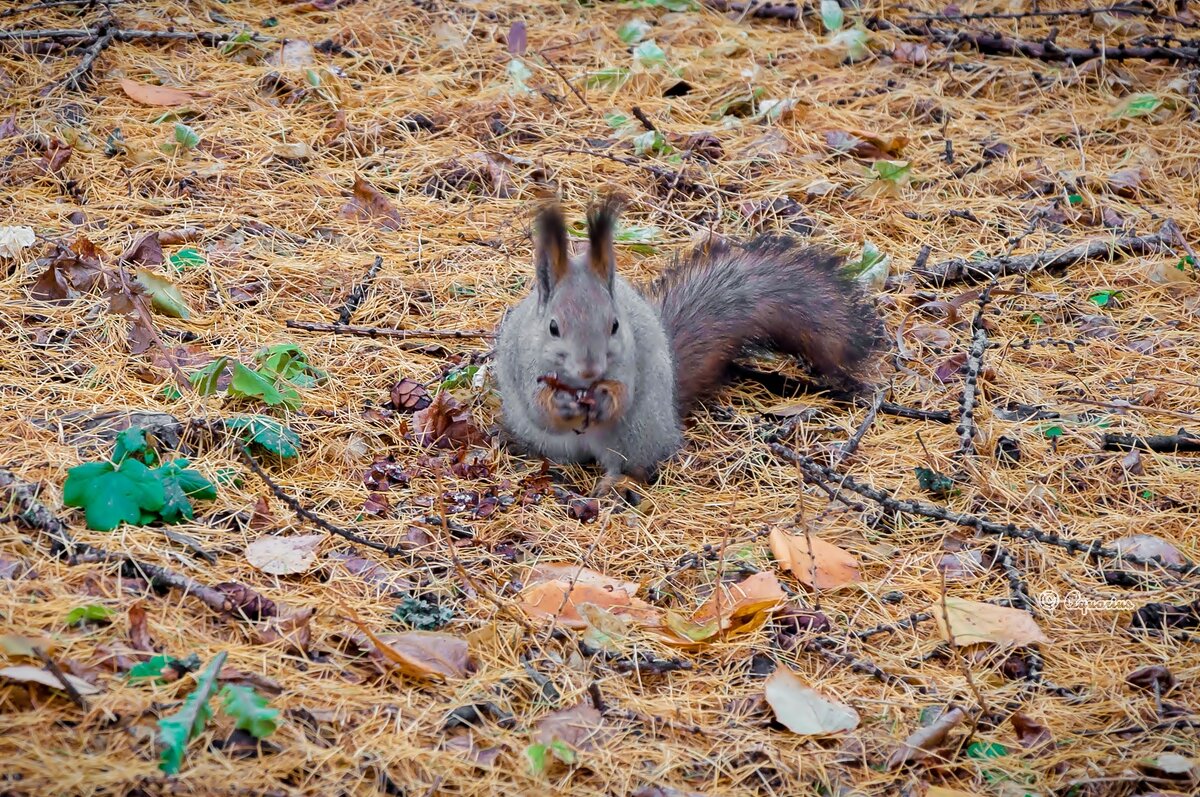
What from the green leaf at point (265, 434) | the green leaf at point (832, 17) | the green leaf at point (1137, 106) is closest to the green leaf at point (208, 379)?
the green leaf at point (265, 434)

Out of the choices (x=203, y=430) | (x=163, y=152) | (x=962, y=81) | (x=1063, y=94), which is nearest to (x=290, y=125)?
(x=163, y=152)

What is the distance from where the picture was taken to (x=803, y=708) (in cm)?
206

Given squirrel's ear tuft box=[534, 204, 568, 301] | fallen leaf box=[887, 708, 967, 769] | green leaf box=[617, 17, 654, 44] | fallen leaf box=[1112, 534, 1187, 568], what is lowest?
fallen leaf box=[887, 708, 967, 769]

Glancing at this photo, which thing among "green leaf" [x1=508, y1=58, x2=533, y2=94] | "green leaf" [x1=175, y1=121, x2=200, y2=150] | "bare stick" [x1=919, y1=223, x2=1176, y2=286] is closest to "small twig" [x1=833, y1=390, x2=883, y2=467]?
"bare stick" [x1=919, y1=223, x2=1176, y2=286]

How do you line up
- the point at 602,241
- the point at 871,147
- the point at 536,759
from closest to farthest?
the point at 536,759, the point at 602,241, the point at 871,147

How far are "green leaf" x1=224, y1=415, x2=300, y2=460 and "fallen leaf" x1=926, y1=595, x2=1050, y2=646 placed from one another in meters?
1.42

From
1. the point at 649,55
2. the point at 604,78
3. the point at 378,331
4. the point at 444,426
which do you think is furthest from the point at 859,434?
the point at 649,55

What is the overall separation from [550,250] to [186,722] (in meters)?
1.29

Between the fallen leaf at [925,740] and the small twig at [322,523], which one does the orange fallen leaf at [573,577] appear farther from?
the fallen leaf at [925,740]

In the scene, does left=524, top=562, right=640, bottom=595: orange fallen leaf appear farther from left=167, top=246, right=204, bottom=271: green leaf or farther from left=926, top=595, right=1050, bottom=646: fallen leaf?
left=167, top=246, right=204, bottom=271: green leaf

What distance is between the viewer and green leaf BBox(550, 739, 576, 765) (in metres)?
1.88

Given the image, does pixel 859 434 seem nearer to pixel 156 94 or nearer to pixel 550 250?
pixel 550 250

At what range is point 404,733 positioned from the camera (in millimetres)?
1907

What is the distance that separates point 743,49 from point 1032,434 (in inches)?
94.9
